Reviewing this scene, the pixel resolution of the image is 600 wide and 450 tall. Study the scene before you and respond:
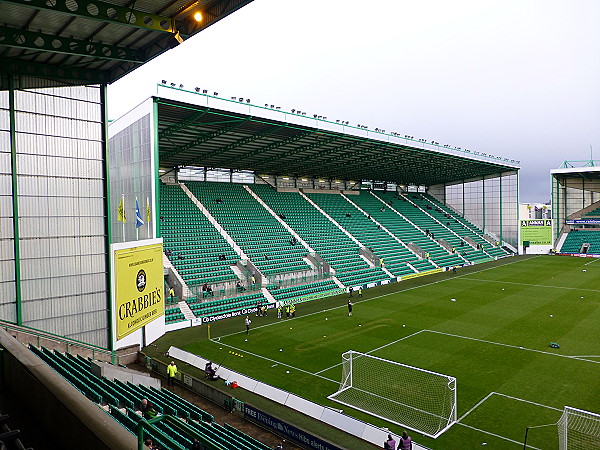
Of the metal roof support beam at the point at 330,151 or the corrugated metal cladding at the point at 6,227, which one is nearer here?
the corrugated metal cladding at the point at 6,227

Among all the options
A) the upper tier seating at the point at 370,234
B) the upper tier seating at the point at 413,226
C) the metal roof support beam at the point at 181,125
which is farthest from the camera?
the upper tier seating at the point at 413,226

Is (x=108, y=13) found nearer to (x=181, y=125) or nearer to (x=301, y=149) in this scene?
(x=181, y=125)

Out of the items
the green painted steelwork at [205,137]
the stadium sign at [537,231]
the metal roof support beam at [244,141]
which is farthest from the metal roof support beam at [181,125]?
the stadium sign at [537,231]

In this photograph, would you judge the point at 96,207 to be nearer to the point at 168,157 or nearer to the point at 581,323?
the point at 168,157

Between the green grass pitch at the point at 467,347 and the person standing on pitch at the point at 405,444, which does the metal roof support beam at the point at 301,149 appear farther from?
the person standing on pitch at the point at 405,444

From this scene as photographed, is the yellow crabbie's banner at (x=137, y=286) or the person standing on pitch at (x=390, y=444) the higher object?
the yellow crabbie's banner at (x=137, y=286)

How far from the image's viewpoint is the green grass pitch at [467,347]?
42.7 feet

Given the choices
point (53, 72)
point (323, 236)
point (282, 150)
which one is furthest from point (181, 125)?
point (323, 236)

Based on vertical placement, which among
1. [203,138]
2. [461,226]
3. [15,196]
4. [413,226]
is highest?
[203,138]

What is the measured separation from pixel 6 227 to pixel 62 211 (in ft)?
6.13

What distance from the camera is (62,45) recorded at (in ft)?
41.1

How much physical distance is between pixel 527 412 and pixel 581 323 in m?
12.7

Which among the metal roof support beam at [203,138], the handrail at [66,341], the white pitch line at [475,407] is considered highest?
the metal roof support beam at [203,138]

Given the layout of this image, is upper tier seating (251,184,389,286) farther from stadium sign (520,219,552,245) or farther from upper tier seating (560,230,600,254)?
upper tier seating (560,230,600,254)
